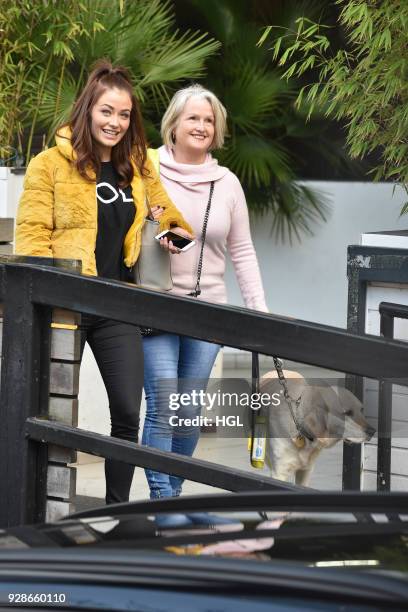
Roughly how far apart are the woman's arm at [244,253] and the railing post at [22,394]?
Answer: 54.1 inches

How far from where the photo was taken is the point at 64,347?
12.8 ft

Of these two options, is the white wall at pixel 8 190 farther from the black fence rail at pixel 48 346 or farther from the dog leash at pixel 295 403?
the dog leash at pixel 295 403

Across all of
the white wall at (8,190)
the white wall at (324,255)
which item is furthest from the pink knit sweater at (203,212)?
the white wall at (324,255)

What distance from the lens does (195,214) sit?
4938 mm

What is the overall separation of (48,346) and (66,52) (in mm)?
4290

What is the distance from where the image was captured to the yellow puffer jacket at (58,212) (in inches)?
173

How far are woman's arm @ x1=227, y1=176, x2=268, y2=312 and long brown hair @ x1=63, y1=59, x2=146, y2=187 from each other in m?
0.50

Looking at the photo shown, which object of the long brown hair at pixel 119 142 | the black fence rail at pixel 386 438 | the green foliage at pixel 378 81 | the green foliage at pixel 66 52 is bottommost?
the black fence rail at pixel 386 438

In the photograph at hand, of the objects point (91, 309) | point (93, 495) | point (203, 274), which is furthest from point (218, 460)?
point (93, 495)

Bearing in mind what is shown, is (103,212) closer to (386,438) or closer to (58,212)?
(58,212)

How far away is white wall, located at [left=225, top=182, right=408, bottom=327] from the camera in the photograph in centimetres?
1084

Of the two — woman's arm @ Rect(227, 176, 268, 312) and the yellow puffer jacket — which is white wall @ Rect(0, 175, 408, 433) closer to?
woman's arm @ Rect(227, 176, 268, 312)

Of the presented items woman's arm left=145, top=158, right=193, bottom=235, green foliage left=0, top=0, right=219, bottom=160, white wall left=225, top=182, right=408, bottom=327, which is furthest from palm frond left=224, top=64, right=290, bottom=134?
woman's arm left=145, top=158, right=193, bottom=235

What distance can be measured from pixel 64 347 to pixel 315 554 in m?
2.21
